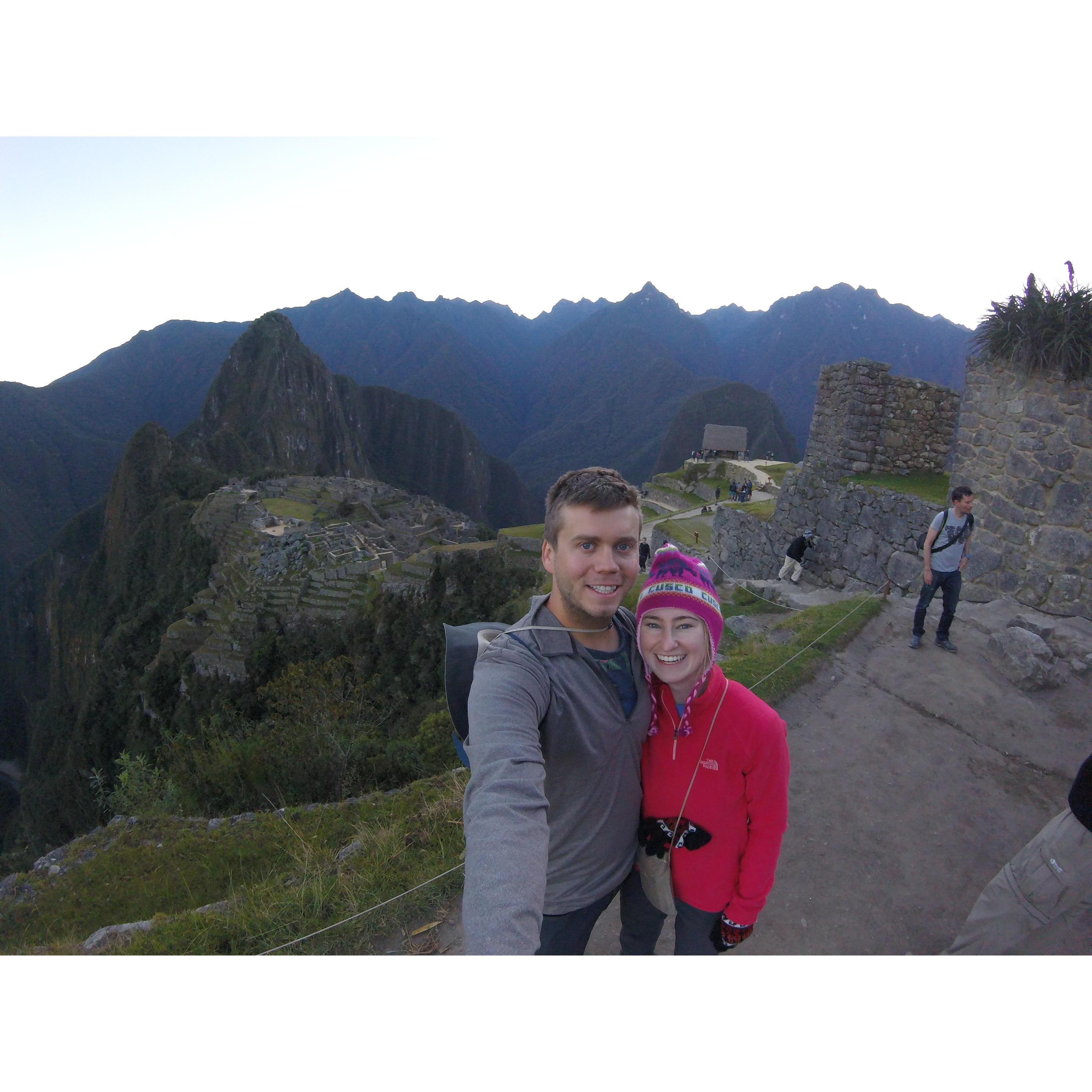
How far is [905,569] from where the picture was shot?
7.79m

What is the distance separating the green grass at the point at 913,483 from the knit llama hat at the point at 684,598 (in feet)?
25.8

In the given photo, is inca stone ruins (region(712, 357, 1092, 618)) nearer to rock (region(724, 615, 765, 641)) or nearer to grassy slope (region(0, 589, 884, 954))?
grassy slope (region(0, 589, 884, 954))

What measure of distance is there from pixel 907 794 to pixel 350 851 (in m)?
3.47

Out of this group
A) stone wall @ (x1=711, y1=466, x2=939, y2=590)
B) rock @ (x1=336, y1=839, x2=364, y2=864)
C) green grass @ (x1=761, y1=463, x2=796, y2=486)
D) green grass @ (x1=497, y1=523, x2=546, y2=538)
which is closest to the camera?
rock @ (x1=336, y1=839, x2=364, y2=864)

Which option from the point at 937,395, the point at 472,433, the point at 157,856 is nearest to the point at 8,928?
the point at 157,856

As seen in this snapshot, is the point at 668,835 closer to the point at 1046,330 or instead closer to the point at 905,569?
the point at 1046,330

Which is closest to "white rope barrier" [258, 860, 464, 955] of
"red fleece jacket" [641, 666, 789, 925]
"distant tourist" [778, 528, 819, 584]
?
"red fleece jacket" [641, 666, 789, 925]

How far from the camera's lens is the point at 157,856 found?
4.33 meters

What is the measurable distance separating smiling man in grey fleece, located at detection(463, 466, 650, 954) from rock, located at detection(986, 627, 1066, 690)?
5.02m

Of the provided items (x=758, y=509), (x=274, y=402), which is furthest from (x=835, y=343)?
(x=758, y=509)

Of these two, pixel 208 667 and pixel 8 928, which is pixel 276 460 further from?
pixel 8 928

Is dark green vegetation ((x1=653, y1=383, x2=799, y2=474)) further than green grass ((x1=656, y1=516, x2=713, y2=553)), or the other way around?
dark green vegetation ((x1=653, y1=383, x2=799, y2=474))

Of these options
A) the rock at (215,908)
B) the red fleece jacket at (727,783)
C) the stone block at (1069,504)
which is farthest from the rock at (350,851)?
the stone block at (1069,504)

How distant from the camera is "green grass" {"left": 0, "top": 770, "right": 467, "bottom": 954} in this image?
103 inches
